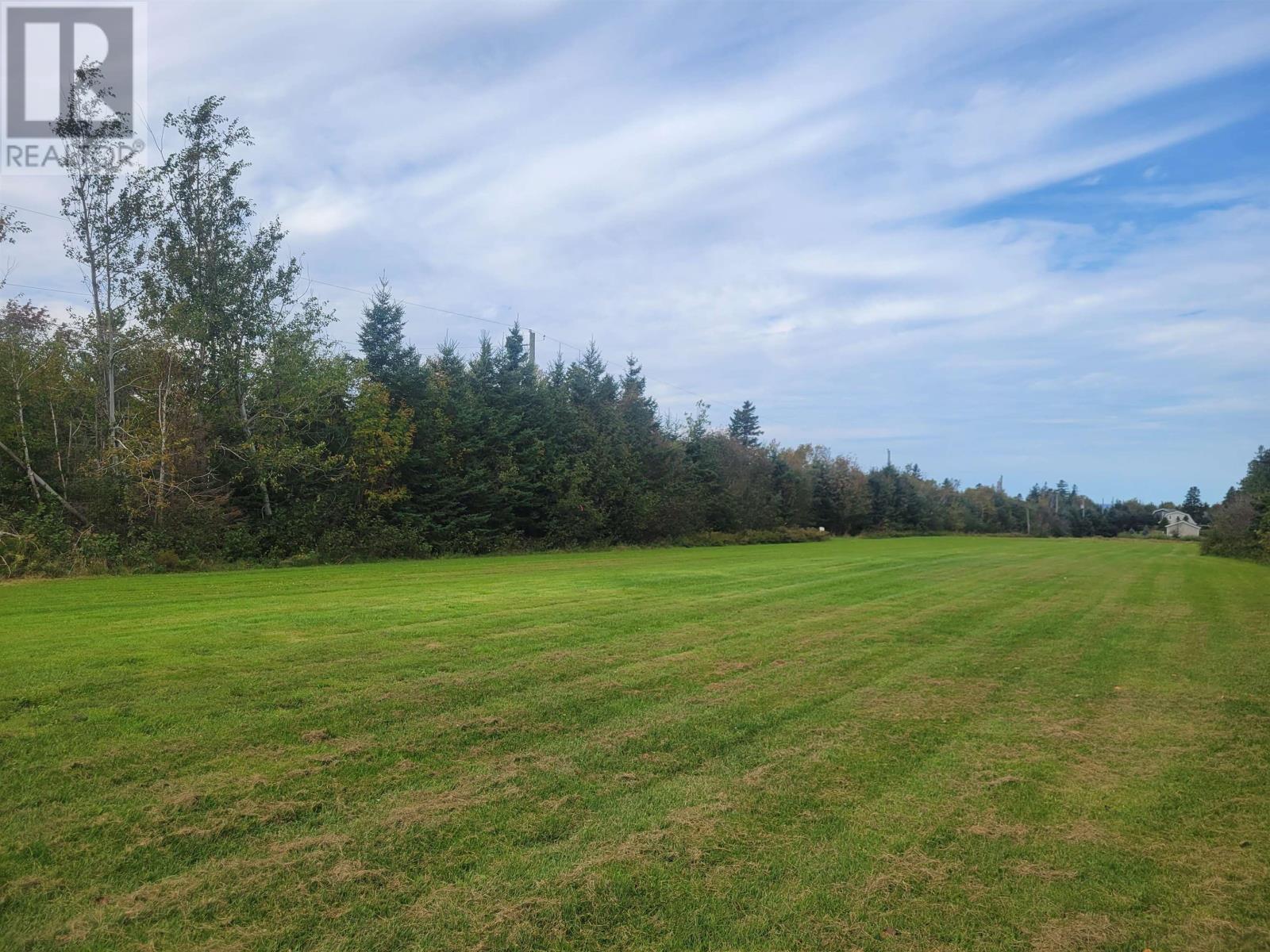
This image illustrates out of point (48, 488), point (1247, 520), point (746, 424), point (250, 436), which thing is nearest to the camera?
point (48, 488)

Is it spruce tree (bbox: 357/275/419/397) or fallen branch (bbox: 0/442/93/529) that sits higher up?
spruce tree (bbox: 357/275/419/397)

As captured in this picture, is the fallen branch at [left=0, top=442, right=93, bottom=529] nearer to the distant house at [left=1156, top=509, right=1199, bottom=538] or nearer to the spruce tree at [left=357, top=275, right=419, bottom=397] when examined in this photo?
the spruce tree at [left=357, top=275, right=419, bottom=397]

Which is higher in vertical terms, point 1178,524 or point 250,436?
point 250,436

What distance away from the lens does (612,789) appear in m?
4.08

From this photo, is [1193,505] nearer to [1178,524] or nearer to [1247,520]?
[1178,524]

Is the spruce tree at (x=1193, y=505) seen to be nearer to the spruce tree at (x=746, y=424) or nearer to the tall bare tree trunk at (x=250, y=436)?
the spruce tree at (x=746, y=424)

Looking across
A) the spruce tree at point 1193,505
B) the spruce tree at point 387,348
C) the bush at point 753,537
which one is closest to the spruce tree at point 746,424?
the bush at point 753,537

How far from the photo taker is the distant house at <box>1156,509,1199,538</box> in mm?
86688

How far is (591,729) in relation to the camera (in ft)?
16.6

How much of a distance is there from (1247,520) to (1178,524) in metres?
73.3

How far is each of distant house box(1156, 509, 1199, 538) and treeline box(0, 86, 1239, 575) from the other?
87088 millimetres

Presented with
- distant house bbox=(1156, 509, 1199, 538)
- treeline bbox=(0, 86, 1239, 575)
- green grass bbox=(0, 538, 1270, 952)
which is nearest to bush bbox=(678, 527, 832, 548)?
treeline bbox=(0, 86, 1239, 575)

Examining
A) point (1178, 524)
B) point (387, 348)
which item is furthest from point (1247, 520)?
point (1178, 524)

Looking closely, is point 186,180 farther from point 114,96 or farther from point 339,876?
point 339,876
